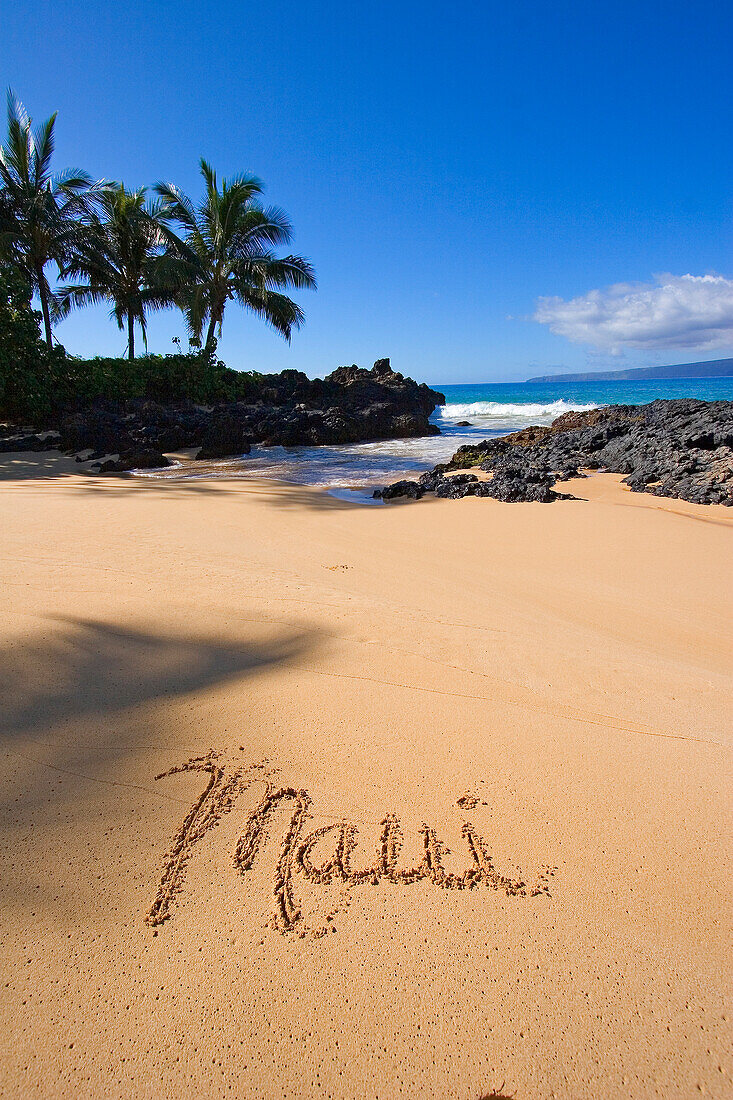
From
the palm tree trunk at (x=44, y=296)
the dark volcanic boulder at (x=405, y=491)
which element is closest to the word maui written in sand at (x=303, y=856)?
the dark volcanic boulder at (x=405, y=491)

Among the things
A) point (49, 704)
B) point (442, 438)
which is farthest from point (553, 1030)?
A: point (442, 438)

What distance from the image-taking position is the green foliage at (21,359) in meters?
14.1

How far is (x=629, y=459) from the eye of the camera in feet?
28.6

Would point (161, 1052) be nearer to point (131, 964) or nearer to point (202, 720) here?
point (131, 964)

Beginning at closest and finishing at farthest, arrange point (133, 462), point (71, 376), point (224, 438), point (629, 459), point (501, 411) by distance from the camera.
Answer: point (629, 459), point (133, 462), point (224, 438), point (71, 376), point (501, 411)

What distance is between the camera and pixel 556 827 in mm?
1395

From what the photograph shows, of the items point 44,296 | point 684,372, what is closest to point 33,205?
point 44,296

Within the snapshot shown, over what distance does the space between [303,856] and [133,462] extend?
11320 mm

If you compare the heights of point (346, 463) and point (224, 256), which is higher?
point (224, 256)

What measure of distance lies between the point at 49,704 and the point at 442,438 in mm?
15250

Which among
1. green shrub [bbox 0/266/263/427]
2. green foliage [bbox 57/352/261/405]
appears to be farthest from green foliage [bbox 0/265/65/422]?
green foliage [bbox 57/352/261/405]

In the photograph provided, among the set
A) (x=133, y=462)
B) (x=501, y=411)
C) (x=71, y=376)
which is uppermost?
(x=71, y=376)

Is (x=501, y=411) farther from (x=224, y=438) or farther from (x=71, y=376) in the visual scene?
(x=71, y=376)

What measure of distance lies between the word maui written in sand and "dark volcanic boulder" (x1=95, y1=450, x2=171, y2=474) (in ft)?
35.1
